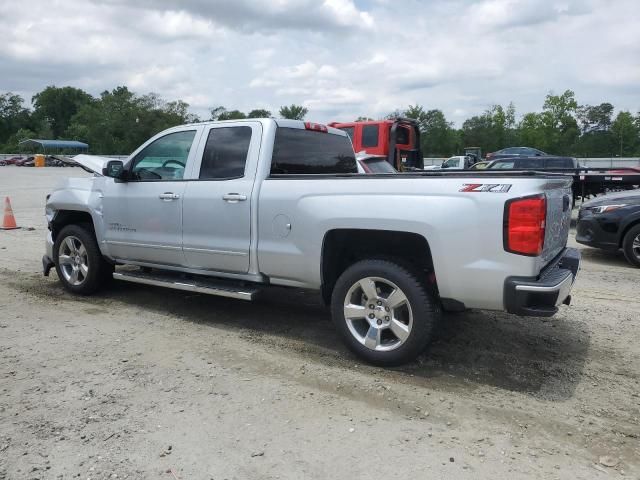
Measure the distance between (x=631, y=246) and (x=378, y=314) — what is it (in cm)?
583

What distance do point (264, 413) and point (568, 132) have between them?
6934 centimetres

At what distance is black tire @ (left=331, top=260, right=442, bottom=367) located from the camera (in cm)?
404

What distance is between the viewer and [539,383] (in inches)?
158

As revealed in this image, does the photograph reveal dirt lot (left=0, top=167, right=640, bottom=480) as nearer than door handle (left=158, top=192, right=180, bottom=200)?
Yes

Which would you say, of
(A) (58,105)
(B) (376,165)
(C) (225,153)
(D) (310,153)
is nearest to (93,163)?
(C) (225,153)

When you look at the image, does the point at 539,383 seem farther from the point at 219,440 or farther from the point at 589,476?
the point at 219,440

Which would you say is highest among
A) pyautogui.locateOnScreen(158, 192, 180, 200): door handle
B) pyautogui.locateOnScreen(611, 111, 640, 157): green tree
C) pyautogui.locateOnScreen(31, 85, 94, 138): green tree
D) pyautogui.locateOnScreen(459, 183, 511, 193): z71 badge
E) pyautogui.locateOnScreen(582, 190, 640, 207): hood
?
pyautogui.locateOnScreen(31, 85, 94, 138): green tree

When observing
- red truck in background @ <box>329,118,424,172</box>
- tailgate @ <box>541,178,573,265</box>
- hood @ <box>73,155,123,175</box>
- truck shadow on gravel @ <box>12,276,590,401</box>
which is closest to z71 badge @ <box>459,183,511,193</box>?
tailgate @ <box>541,178,573,265</box>

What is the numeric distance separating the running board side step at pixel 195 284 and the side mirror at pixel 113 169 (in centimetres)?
104

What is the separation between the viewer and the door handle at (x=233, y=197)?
192 inches

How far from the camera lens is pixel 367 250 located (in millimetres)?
4582

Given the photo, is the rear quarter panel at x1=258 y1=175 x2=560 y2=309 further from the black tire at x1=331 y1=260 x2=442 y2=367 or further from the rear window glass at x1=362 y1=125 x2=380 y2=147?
the rear window glass at x1=362 y1=125 x2=380 y2=147

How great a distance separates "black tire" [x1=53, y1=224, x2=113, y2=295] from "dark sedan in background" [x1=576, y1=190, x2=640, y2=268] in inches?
278

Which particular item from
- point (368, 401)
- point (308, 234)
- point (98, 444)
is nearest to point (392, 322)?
point (368, 401)
